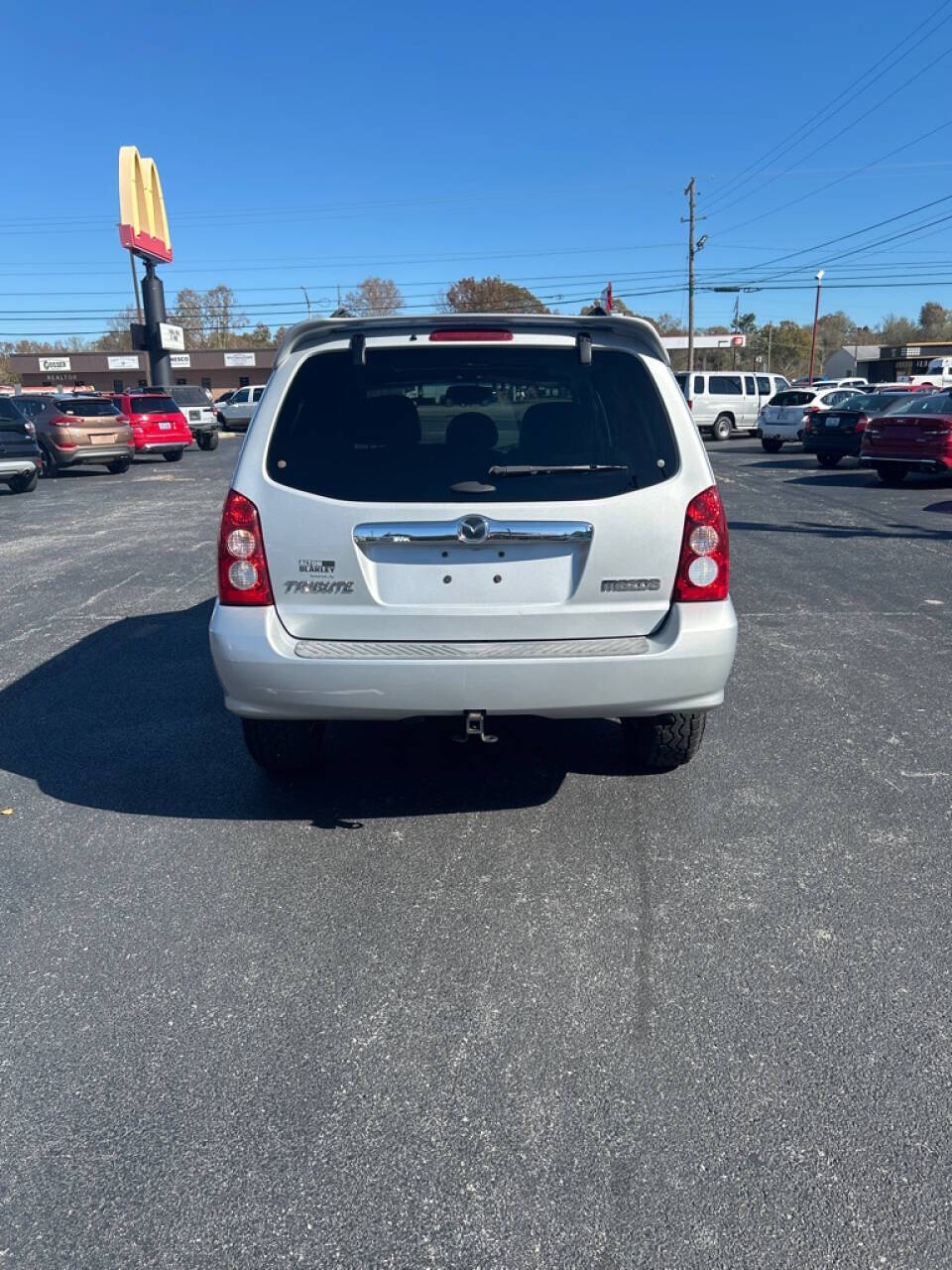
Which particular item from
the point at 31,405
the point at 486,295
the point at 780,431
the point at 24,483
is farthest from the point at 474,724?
the point at 486,295

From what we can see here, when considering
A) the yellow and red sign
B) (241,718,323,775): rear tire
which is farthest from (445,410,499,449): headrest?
the yellow and red sign

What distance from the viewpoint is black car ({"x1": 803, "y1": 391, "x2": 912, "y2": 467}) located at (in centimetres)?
2078

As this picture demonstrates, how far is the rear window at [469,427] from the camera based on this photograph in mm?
3729

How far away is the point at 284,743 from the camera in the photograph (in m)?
4.36

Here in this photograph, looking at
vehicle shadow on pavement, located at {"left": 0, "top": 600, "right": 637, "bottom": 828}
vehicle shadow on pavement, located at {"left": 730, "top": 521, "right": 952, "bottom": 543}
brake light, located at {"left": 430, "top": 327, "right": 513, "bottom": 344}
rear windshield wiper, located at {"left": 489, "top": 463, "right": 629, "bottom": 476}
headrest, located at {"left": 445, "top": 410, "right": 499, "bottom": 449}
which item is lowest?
vehicle shadow on pavement, located at {"left": 730, "top": 521, "right": 952, "bottom": 543}

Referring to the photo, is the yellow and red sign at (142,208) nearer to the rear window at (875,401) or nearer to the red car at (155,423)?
the red car at (155,423)

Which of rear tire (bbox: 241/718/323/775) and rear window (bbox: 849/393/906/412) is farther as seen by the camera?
rear window (bbox: 849/393/906/412)

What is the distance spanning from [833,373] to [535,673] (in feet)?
304

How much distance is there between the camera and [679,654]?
148 inches

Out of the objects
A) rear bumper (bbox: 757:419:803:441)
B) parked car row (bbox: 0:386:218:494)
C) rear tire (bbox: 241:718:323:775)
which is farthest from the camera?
rear bumper (bbox: 757:419:803:441)

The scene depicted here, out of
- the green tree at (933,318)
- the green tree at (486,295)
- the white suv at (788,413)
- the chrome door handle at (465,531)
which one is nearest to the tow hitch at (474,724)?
the chrome door handle at (465,531)

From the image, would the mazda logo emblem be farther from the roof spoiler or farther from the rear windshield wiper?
the roof spoiler

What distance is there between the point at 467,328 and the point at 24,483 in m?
17.5

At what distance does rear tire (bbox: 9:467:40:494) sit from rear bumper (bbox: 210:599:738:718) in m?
17.1
